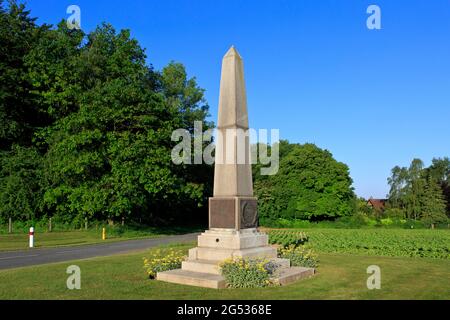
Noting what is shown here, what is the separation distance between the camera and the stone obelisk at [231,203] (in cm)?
1138

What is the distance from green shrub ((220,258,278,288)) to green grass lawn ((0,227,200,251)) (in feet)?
49.8

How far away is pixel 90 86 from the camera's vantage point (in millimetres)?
34719

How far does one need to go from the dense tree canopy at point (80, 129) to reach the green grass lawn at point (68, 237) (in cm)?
170

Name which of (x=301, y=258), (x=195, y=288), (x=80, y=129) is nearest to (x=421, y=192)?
(x=80, y=129)

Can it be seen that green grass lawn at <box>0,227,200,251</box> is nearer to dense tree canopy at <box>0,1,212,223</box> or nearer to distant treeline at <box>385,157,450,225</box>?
dense tree canopy at <box>0,1,212,223</box>

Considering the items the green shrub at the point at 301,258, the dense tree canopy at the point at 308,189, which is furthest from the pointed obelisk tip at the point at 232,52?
the dense tree canopy at the point at 308,189

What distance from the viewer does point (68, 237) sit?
2828 centimetres

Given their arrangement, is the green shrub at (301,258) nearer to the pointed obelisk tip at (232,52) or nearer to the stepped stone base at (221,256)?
the stepped stone base at (221,256)

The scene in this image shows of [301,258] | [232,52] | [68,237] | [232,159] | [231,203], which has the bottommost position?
[68,237]

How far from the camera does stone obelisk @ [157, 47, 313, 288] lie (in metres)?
11.4

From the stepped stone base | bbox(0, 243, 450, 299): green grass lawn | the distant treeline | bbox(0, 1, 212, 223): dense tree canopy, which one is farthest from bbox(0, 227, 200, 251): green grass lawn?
the distant treeline

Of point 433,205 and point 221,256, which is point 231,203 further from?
point 433,205

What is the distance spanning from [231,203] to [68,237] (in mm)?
20285
